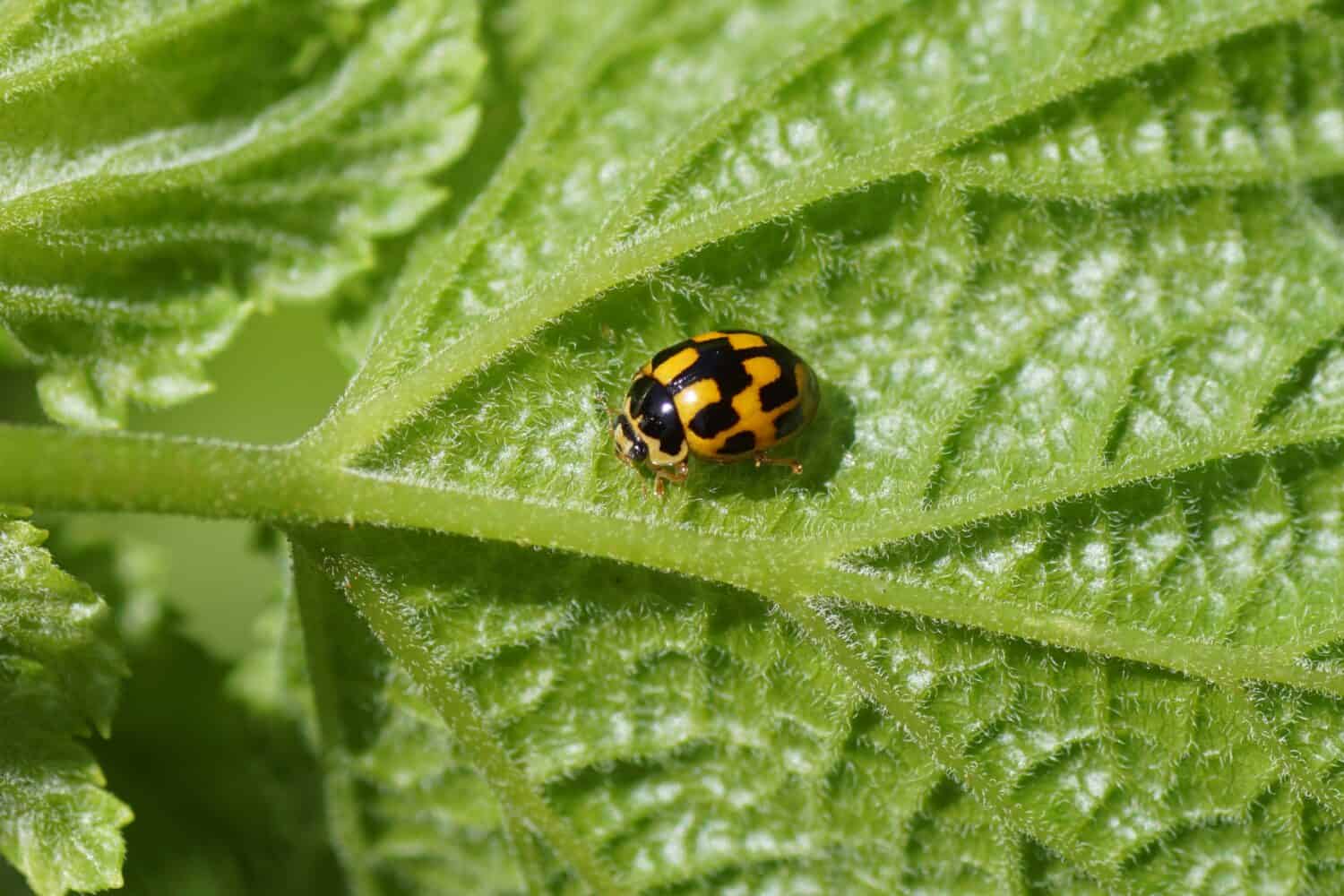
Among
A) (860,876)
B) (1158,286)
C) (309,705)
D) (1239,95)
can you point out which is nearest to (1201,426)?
(1158,286)


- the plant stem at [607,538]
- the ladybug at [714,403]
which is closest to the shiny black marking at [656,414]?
the ladybug at [714,403]

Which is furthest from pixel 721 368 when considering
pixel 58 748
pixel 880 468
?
pixel 58 748

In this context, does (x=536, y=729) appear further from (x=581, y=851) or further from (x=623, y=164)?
(x=623, y=164)

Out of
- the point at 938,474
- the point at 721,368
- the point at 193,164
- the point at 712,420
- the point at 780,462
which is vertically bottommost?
the point at 938,474

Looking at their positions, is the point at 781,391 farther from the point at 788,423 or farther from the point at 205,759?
the point at 205,759

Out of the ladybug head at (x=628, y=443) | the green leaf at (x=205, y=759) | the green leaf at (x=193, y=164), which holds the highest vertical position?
the green leaf at (x=193, y=164)

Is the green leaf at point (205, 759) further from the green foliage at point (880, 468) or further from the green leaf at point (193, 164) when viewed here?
the green leaf at point (193, 164)

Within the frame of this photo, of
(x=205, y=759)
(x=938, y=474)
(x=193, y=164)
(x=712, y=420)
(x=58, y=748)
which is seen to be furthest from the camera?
(x=205, y=759)
